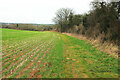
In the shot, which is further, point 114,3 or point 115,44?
point 114,3

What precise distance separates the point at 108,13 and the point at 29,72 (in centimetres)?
1069

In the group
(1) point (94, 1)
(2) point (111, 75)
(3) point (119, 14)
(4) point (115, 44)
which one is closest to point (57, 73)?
(2) point (111, 75)

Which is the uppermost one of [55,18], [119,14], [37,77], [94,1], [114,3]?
[55,18]

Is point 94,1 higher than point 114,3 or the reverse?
higher

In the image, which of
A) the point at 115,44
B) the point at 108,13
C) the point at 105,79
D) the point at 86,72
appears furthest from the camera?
the point at 108,13

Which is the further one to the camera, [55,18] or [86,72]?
[55,18]

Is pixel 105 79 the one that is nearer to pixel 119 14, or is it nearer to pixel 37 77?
pixel 37 77

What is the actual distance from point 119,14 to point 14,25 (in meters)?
87.8

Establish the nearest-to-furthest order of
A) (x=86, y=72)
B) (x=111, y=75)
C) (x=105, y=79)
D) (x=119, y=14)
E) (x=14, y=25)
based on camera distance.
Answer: (x=105, y=79) → (x=111, y=75) → (x=86, y=72) → (x=119, y=14) → (x=14, y=25)

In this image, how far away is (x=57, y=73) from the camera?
4266 mm

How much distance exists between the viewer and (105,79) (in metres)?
3.79

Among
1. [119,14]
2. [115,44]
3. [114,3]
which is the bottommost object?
[115,44]

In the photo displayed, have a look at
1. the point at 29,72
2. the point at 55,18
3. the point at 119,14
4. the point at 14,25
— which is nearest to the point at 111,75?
the point at 29,72

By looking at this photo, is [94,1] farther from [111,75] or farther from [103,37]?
[111,75]
